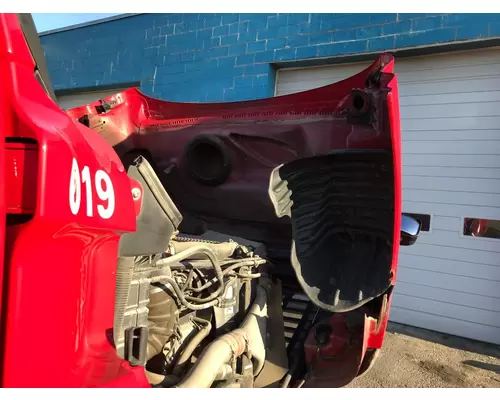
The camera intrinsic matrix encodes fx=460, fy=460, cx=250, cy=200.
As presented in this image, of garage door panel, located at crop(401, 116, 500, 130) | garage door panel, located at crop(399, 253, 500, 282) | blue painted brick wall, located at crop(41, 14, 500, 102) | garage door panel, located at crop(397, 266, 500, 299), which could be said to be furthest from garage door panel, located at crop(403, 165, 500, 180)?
blue painted brick wall, located at crop(41, 14, 500, 102)

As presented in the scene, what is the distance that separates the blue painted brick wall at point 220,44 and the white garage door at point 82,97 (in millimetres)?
185

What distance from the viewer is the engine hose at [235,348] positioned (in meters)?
1.76

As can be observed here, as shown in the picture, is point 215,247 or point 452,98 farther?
point 452,98

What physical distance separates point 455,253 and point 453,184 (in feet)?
2.76

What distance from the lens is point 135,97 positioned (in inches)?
130

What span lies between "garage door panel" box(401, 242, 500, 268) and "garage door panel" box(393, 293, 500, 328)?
311 millimetres

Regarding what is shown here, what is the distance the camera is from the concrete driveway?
3.95 metres

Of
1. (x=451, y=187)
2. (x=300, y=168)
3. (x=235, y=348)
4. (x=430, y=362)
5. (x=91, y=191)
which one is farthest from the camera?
(x=451, y=187)

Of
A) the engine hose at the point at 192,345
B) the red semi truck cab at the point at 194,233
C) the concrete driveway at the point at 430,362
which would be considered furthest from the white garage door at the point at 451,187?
the engine hose at the point at 192,345

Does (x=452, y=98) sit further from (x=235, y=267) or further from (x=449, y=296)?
(x=235, y=267)

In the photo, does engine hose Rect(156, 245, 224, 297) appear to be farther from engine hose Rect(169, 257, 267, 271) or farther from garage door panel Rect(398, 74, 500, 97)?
garage door panel Rect(398, 74, 500, 97)

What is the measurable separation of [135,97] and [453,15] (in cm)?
405

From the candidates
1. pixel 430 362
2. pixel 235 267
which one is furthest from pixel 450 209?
pixel 235 267

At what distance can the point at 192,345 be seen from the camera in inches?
82.0
